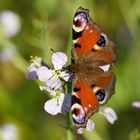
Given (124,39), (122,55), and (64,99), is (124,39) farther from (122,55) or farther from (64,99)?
(64,99)

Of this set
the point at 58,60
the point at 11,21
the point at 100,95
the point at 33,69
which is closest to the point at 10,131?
the point at 11,21

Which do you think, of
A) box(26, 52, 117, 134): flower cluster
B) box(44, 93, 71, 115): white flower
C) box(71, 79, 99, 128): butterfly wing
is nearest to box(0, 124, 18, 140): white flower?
box(26, 52, 117, 134): flower cluster

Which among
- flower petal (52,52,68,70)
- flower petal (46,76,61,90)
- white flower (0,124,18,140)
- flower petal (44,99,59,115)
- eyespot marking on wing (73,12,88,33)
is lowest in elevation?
flower petal (44,99,59,115)

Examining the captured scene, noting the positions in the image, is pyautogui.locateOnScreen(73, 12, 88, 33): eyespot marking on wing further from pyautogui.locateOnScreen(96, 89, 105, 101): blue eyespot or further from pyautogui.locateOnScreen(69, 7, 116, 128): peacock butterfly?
pyautogui.locateOnScreen(96, 89, 105, 101): blue eyespot

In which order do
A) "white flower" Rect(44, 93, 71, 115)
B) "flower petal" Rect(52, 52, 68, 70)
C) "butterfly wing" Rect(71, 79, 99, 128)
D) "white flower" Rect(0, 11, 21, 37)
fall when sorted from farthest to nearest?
"white flower" Rect(0, 11, 21, 37) < "flower petal" Rect(52, 52, 68, 70) < "white flower" Rect(44, 93, 71, 115) < "butterfly wing" Rect(71, 79, 99, 128)

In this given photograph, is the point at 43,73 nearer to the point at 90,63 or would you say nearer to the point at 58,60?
the point at 58,60

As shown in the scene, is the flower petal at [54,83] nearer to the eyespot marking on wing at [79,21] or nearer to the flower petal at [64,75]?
the flower petal at [64,75]

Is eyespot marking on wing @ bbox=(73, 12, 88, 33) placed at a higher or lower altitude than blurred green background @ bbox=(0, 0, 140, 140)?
lower

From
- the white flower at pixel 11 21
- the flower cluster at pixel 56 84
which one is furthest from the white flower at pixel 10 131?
the flower cluster at pixel 56 84
